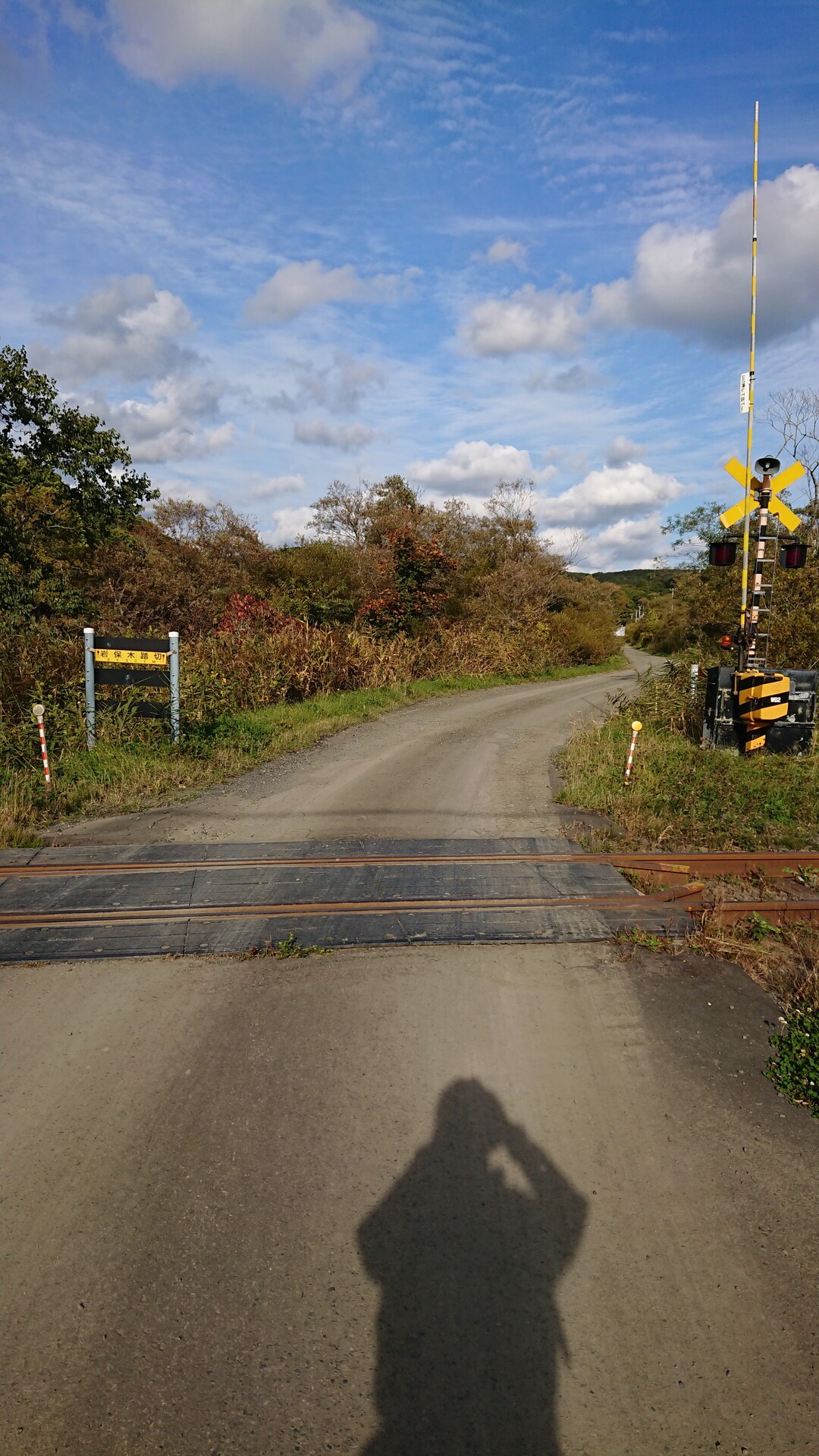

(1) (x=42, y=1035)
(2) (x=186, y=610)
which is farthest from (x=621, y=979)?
(2) (x=186, y=610)

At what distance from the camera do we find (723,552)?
9.46 meters

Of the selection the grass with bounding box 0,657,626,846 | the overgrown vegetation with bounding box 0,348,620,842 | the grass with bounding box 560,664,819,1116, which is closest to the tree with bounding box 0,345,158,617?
the overgrown vegetation with bounding box 0,348,620,842

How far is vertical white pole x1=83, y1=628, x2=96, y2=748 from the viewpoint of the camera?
9547 mm

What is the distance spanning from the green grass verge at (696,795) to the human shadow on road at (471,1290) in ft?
14.6

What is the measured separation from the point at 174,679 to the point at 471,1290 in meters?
8.42

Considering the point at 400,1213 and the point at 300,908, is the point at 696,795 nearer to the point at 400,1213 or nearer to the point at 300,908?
the point at 300,908

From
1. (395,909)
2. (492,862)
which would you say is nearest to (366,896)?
(395,909)

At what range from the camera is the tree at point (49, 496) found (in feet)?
50.9

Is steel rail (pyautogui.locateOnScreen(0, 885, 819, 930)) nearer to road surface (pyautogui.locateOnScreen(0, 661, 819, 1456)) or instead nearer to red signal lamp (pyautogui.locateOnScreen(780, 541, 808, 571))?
road surface (pyautogui.locateOnScreen(0, 661, 819, 1456))

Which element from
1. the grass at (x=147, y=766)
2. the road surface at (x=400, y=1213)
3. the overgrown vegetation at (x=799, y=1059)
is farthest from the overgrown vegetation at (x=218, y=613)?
the overgrown vegetation at (x=799, y=1059)

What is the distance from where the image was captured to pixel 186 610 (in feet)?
68.0

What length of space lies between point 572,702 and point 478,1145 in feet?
53.1

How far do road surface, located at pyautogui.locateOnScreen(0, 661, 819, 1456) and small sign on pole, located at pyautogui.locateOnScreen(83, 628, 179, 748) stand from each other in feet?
17.9

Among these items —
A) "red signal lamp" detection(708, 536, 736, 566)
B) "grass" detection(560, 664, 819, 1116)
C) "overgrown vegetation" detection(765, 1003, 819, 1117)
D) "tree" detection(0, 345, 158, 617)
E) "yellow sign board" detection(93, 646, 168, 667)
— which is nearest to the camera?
"overgrown vegetation" detection(765, 1003, 819, 1117)
